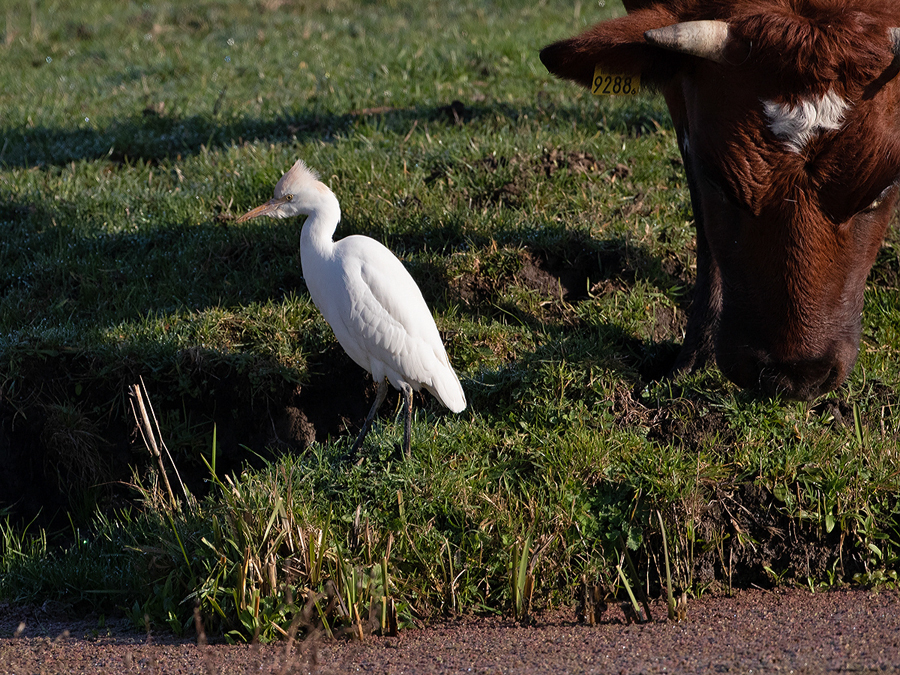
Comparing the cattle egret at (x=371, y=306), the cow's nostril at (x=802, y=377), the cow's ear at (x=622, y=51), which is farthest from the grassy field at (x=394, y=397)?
the cow's ear at (x=622, y=51)

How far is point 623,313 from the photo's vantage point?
4988 millimetres

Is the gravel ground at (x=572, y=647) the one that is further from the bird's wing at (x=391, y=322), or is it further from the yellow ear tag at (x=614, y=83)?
the yellow ear tag at (x=614, y=83)

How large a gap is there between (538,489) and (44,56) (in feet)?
28.2

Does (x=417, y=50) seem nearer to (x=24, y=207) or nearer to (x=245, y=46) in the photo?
(x=245, y=46)

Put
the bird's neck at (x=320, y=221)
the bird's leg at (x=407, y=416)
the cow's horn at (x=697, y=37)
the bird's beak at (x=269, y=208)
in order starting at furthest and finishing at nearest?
the bird's beak at (x=269, y=208), the bird's neck at (x=320, y=221), the bird's leg at (x=407, y=416), the cow's horn at (x=697, y=37)

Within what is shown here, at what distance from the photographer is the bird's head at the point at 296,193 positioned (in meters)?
4.54

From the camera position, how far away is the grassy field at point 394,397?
381cm

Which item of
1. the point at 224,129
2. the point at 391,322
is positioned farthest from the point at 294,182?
the point at 224,129

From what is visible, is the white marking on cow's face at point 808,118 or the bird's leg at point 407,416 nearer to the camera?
the white marking on cow's face at point 808,118

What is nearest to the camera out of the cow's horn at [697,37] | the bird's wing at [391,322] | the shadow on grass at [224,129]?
the cow's horn at [697,37]

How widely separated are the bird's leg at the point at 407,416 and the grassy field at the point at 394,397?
0.07 metres

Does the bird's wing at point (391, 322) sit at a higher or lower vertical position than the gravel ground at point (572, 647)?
higher

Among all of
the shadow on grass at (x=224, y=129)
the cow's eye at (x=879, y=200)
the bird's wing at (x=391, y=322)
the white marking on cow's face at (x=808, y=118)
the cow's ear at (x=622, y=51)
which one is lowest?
the bird's wing at (x=391, y=322)

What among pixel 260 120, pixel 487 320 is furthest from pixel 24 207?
pixel 487 320
